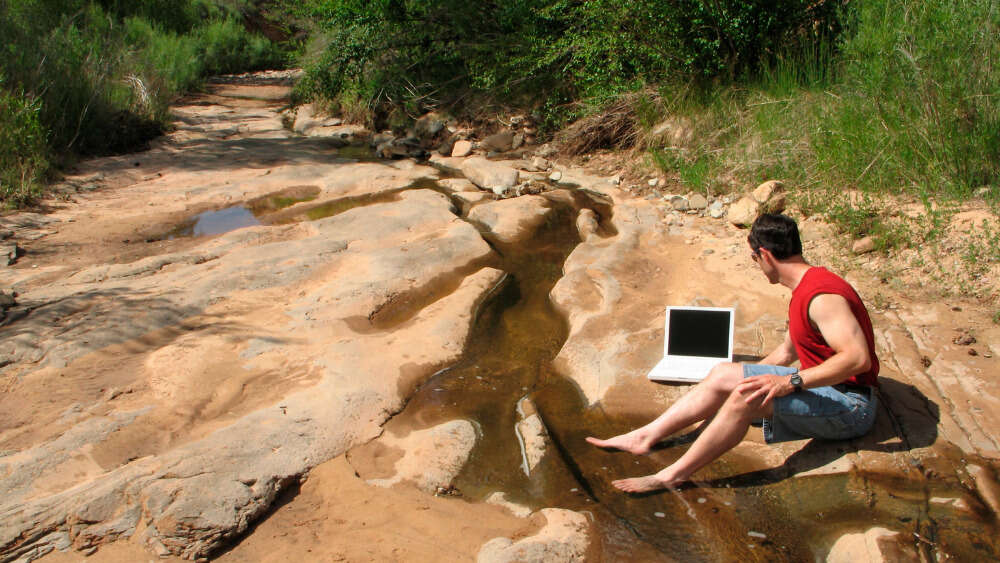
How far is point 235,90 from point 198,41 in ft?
7.26

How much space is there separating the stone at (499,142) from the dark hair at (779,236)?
22.4 feet

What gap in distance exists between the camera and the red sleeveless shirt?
2.99m

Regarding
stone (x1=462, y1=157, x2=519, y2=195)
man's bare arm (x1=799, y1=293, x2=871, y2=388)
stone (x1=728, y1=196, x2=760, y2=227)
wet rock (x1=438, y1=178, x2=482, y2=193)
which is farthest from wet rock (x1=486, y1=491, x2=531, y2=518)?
wet rock (x1=438, y1=178, x2=482, y2=193)

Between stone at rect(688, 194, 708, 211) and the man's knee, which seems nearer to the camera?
the man's knee

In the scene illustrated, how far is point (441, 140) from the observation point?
10555mm

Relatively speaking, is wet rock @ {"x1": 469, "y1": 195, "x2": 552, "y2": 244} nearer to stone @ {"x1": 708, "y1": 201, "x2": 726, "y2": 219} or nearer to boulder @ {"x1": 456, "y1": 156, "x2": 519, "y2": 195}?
boulder @ {"x1": 456, "y1": 156, "x2": 519, "y2": 195}

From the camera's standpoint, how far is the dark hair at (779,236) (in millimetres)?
3184

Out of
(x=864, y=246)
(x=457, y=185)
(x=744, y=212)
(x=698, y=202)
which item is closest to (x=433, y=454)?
(x=864, y=246)

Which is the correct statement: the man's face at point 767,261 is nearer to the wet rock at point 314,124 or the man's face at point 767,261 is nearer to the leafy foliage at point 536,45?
the leafy foliage at point 536,45

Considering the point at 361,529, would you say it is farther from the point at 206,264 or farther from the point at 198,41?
the point at 198,41

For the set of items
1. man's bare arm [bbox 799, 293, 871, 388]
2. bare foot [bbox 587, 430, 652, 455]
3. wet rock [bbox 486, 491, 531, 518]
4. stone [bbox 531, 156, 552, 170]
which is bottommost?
stone [bbox 531, 156, 552, 170]

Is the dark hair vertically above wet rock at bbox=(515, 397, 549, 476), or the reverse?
the dark hair

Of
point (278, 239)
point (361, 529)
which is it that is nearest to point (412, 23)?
point (278, 239)

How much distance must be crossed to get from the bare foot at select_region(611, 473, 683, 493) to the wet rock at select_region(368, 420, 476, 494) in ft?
2.41
